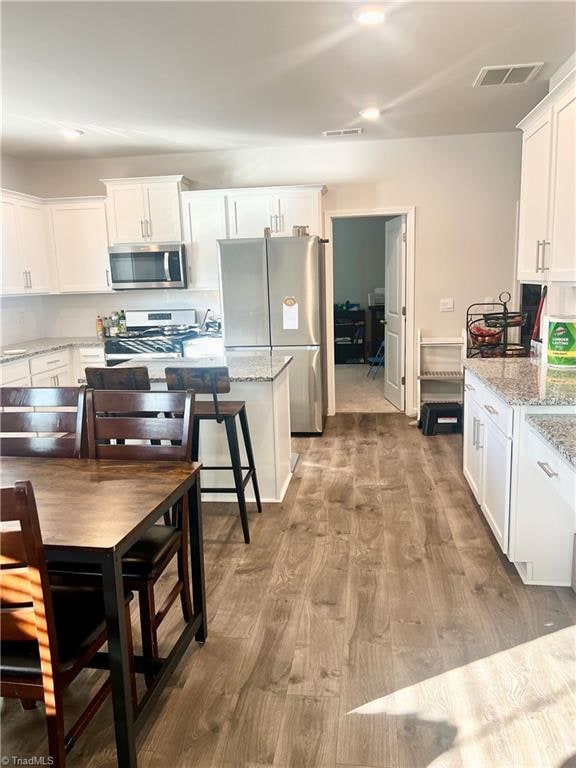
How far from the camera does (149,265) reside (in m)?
5.27

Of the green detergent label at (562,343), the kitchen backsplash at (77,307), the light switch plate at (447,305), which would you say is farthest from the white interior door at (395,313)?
the green detergent label at (562,343)

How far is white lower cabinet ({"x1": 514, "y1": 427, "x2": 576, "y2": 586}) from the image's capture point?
2.42m

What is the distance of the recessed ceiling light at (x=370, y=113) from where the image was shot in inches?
166

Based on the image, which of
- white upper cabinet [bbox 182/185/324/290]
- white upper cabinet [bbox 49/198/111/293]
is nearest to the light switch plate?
white upper cabinet [bbox 182/185/324/290]

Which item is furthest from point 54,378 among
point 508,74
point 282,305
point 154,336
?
point 508,74

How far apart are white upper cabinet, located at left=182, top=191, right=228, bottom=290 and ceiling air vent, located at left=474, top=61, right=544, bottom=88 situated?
8.20ft

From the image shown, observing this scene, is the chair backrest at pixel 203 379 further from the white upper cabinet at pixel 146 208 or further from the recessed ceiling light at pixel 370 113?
the white upper cabinet at pixel 146 208

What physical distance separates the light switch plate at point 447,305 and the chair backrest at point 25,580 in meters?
4.84

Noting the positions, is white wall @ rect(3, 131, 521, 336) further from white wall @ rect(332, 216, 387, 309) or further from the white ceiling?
white wall @ rect(332, 216, 387, 309)

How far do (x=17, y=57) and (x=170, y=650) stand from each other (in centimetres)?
317

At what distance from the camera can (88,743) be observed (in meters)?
1.69

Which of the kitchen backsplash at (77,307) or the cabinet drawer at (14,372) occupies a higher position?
the kitchen backsplash at (77,307)

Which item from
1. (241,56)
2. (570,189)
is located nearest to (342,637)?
(570,189)

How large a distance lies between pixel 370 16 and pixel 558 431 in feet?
6.97
